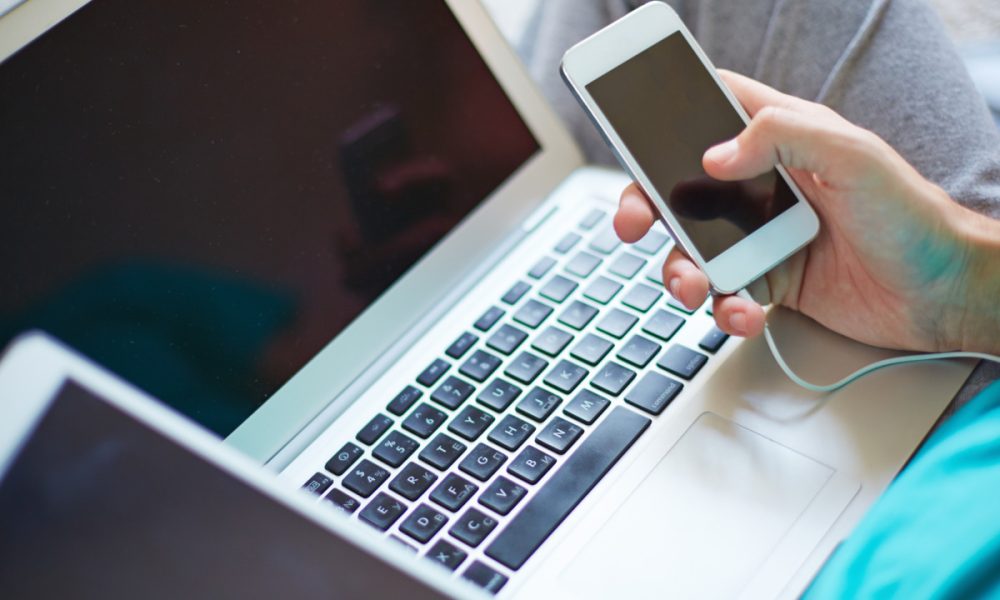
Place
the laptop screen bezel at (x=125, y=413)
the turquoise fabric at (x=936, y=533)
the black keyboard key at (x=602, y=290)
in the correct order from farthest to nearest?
the black keyboard key at (x=602, y=290), the turquoise fabric at (x=936, y=533), the laptop screen bezel at (x=125, y=413)

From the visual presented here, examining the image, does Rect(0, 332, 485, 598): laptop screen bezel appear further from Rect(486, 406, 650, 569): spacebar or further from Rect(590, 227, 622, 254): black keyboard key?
Rect(590, 227, 622, 254): black keyboard key

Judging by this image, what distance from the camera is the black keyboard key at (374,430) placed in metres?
0.58

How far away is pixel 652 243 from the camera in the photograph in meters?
0.66

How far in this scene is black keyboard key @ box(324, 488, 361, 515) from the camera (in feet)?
1.79

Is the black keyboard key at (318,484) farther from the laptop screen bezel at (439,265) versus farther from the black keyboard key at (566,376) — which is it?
the black keyboard key at (566,376)

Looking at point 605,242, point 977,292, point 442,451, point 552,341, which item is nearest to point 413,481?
point 442,451

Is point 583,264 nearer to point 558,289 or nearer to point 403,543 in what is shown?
point 558,289

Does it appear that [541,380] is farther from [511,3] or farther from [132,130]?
[511,3]

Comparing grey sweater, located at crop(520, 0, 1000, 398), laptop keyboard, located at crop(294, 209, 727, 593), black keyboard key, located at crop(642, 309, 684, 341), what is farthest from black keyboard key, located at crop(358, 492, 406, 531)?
grey sweater, located at crop(520, 0, 1000, 398)

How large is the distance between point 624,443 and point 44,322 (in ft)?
1.14

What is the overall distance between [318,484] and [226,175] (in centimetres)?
21

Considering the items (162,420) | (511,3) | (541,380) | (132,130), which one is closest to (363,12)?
(132,130)

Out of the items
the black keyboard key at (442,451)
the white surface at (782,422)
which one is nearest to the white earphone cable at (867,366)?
the white surface at (782,422)

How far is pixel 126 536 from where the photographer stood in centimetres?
30
